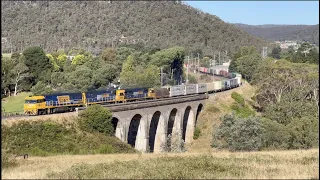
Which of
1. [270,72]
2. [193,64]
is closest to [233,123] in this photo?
[270,72]

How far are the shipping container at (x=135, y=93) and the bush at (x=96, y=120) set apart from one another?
13.8 m

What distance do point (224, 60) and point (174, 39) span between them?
24.2 meters

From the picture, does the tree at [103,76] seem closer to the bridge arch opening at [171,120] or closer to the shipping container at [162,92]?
the shipping container at [162,92]

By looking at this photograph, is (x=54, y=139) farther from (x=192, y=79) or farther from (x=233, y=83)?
(x=192, y=79)

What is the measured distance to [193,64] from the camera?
150 m

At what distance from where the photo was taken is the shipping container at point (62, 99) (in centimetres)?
4525

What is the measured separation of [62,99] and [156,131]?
57.8 ft

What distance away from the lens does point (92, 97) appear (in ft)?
167

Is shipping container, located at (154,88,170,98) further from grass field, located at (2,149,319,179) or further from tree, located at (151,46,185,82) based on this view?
grass field, located at (2,149,319,179)

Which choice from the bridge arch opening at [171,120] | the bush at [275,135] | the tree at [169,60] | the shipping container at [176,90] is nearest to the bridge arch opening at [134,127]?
the bridge arch opening at [171,120]

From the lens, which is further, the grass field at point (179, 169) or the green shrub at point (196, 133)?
the green shrub at point (196, 133)

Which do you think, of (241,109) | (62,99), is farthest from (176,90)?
(62,99)

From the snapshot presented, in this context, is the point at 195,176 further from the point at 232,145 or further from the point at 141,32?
the point at 141,32

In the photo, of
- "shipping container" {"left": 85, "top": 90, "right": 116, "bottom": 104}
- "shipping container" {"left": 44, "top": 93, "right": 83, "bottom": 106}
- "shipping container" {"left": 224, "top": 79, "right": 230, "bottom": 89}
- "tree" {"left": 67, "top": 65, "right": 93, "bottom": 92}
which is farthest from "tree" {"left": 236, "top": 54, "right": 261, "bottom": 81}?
"shipping container" {"left": 44, "top": 93, "right": 83, "bottom": 106}
